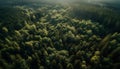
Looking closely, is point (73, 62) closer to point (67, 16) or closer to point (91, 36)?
point (91, 36)

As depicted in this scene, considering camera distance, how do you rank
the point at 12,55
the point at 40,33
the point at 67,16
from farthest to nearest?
1. the point at 67,16
2. the point at 40,33
3. the point at 12,55

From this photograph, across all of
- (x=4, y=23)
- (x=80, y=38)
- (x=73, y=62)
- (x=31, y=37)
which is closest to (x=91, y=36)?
(x=80, y=38)

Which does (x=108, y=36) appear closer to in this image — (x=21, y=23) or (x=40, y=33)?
(x=40, y=33)

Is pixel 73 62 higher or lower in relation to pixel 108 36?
lower

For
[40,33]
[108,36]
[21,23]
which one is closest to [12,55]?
[40,33]

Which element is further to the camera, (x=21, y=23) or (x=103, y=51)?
(x=21, y=23)

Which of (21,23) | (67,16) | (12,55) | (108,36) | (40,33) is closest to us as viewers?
(12,55)
